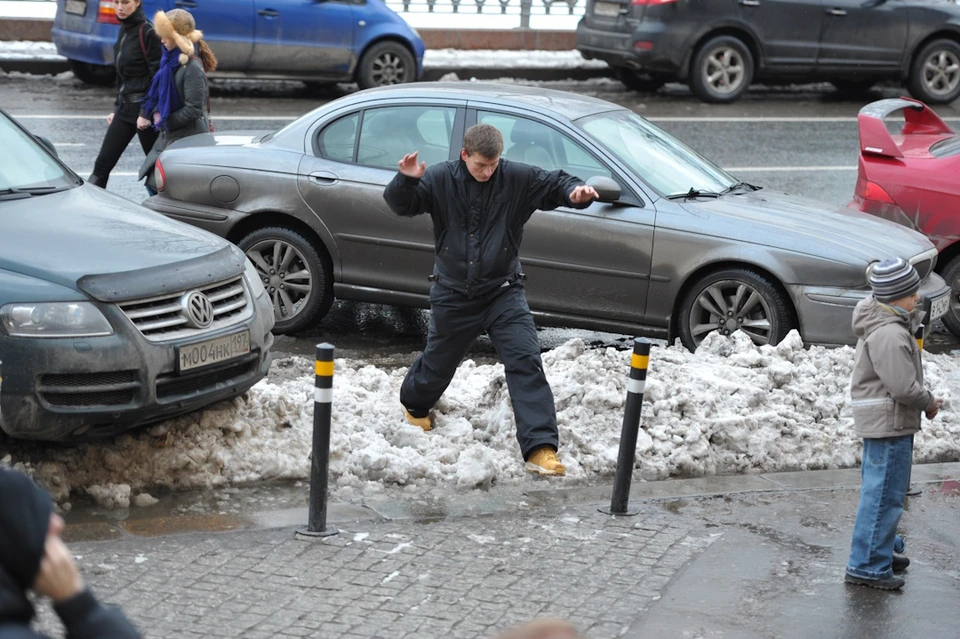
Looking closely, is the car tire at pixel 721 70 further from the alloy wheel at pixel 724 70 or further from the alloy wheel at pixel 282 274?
the alloy wheel at pixel 282 274

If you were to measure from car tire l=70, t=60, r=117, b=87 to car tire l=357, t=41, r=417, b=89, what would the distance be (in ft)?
10.4

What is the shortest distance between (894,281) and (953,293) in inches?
183

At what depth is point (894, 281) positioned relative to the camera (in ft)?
17.7

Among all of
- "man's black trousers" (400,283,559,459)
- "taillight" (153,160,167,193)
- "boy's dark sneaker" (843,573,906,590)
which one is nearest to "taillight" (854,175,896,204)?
"man's black trousers" (400,283,559,459)

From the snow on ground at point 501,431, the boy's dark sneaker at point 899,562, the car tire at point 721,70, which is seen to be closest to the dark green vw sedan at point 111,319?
the snow on ground at point 501,431

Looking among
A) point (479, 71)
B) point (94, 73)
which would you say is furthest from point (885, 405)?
point (479, 71)

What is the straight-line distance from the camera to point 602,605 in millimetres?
5285

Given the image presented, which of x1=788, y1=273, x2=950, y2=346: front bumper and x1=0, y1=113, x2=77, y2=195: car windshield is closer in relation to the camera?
x1=0, y1=113, x2=77, y2=195: car windshield

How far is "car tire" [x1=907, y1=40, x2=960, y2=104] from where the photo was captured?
1912cm

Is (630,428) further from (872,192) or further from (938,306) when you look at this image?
(872,192)

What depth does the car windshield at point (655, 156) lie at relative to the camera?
8.61 m

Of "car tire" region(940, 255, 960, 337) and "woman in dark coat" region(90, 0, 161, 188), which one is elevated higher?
"woman in dark coat" region(90, 0, 161, 188)

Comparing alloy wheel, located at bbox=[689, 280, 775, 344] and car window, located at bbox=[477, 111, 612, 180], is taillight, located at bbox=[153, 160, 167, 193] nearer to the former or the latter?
car window, located at bbox=[477, 111, 612, 180]

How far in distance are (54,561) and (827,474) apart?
205 inches
